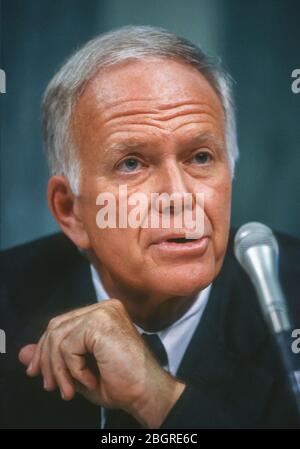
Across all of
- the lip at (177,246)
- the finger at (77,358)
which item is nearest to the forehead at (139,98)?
the lip at (177,246)

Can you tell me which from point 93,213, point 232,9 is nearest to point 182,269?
point 93,213

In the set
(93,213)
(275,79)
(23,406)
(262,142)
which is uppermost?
(275,79)

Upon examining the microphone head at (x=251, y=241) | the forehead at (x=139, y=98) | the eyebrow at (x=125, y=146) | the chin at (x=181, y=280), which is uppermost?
the forehead at (x=139, y=98)

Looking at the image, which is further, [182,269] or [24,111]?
[24,111]

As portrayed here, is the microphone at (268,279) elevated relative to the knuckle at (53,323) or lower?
elevated

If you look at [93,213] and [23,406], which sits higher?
[93,213]

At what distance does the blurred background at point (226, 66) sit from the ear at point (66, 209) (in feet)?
0.10

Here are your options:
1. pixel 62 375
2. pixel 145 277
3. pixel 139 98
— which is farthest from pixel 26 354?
pixel 139 98

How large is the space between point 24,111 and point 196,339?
82cm

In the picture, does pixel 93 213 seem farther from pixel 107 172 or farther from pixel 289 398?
pixel 289 398

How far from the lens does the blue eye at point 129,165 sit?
6.40 ft

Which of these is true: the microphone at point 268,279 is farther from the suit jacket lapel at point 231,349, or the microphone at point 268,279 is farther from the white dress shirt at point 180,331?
the white dress shirt at point 180,331

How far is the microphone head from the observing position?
1.81 meters

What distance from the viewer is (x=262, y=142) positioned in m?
2.08
